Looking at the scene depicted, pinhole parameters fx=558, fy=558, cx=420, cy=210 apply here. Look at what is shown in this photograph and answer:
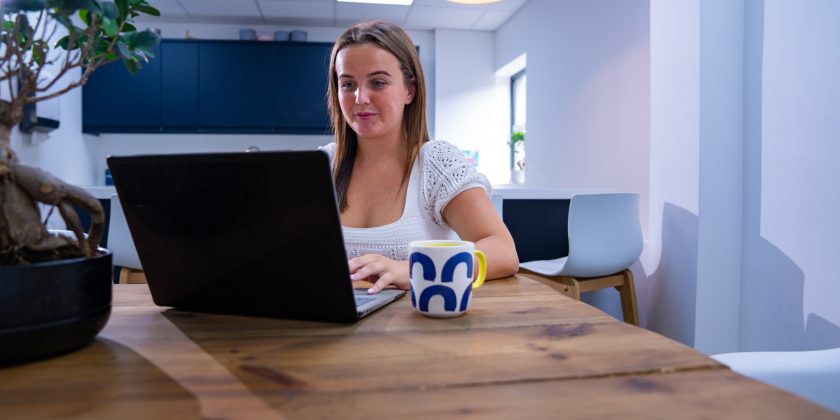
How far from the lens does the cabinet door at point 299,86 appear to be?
16.1 ft

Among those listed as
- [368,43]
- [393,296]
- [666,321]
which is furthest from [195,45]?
[393,296]

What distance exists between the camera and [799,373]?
0.69m

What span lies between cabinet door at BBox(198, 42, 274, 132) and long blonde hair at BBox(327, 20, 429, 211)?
138 inches

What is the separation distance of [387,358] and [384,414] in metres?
0.13

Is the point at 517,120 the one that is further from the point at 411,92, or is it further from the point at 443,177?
the point at 443,177

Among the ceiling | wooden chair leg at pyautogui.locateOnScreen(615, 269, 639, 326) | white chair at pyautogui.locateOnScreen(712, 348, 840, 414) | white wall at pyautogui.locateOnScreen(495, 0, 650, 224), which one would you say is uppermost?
the ceiling

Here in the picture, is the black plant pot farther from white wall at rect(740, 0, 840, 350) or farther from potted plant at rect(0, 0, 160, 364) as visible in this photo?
white wall at rect(740, 0, 840, 350)

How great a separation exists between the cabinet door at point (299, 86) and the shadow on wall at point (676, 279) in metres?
3.31

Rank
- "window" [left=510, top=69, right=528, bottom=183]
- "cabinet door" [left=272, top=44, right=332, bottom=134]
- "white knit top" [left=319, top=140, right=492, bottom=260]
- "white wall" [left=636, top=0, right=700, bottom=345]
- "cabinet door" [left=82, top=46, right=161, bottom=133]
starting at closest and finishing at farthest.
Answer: "white knit top" [left=319, top=140, right=492, bottom=260] < "white wall" [left=636, top=0, right=700, bottom=345] < "cabinet door" [left=82, top=46, right=161, bottom=133] < "cabinet door" [left=272, top=44, right=332, bottom=134] < "window" [left=510, top=69, right=528, bottom=183]

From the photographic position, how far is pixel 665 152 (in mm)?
2336

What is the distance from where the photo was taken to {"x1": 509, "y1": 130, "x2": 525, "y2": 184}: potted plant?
16.4 ft

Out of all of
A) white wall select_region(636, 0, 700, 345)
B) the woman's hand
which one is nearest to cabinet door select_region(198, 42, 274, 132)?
white wall select_region(636, 0, 700, 345)

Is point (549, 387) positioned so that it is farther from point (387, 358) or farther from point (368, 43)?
point (368, 43)

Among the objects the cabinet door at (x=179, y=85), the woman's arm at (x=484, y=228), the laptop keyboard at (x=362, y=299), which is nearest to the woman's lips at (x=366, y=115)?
the woman's arm at (x=484, y=228)
